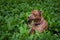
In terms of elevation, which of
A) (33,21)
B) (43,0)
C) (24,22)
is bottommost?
(43,0)

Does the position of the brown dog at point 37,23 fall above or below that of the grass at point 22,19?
above

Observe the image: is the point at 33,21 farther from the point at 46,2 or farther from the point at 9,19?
the point at 46,2

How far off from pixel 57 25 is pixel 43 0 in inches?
168

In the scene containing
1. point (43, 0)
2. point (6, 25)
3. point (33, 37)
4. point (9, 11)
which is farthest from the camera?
point (43, 0)

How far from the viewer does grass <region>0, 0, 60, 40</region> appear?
25.0 feet

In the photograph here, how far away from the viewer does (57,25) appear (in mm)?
8711

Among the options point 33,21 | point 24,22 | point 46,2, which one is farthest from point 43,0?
point 33,21

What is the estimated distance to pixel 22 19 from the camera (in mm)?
9320

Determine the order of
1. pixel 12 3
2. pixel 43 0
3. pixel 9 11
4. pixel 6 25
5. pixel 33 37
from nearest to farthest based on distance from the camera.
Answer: pixel 33 37 → pixel 6 25 → pixel 9 11 → pixel 12 3 → pixel 43 0

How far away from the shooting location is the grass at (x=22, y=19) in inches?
301

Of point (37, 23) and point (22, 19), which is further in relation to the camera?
point (22, 19)

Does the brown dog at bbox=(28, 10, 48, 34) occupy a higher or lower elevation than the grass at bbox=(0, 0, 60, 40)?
higher

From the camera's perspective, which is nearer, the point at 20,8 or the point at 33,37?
the point at 33,37

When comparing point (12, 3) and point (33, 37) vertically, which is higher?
point (33, 37)
